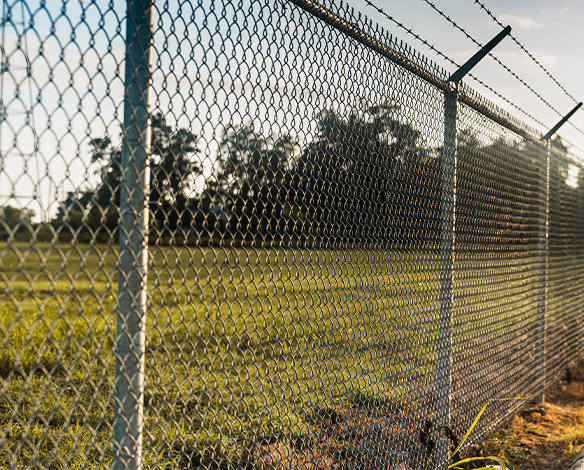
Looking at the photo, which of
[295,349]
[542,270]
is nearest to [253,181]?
[295,349]

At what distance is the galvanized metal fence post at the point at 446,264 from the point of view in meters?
3.96

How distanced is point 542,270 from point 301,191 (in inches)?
184

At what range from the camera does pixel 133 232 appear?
A: 6.11 feet

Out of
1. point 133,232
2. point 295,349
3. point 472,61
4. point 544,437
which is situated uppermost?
point 472,61

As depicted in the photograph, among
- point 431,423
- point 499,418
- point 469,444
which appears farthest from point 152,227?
point 499,418

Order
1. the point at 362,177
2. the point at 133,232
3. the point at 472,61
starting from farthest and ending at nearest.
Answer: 1. the point at 472,61
2. the point at 362,177
3. the point at 133,232

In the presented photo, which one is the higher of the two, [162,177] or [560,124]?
[560,124]

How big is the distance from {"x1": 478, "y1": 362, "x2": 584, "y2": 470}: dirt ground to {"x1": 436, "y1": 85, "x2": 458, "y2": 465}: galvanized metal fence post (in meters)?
0.82

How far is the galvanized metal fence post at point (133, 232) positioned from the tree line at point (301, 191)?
0.19 feet

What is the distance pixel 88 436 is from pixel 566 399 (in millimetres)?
5399

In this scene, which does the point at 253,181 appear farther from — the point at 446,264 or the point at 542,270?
the point at 542,270

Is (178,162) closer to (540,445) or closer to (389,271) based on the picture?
(389,271)

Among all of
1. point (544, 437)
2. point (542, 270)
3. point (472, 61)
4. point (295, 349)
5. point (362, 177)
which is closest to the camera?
point (362, 177)

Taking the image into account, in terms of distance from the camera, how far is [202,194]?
2178 mm
